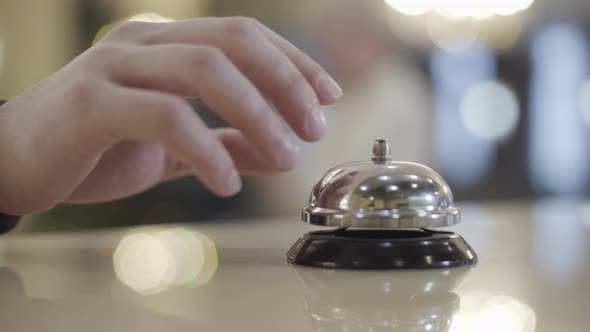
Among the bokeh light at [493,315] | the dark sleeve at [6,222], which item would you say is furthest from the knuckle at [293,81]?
the dark sleeve at [6,222]

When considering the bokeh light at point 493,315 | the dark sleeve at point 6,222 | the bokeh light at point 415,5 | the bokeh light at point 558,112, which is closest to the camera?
the bokeh light at point 493,315

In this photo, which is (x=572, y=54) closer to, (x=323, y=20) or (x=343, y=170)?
(x=323, y=20)

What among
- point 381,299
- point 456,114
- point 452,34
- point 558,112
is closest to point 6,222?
point 381,299

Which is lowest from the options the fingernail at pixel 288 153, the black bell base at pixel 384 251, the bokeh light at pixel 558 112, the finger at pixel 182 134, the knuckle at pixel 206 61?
the bokeh light at pixel 558 112

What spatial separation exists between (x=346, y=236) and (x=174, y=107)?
0.19 meters

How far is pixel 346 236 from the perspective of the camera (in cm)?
56

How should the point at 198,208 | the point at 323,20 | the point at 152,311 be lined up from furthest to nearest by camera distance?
the point at 323,20
the point at 198,208
the point at 152,311

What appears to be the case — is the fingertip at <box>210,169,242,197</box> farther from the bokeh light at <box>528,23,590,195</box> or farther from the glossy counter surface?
the bokeh light at <box>528,23,590,195</box>

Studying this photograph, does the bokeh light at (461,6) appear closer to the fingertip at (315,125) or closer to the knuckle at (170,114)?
the fingertip at (315,125)

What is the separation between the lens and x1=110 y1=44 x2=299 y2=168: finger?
0.49 meters

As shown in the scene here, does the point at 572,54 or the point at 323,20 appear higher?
the point at 323,20

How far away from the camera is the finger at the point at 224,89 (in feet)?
1.61

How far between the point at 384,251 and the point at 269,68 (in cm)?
17

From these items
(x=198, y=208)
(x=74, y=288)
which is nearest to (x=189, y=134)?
(x=74, y=288)
